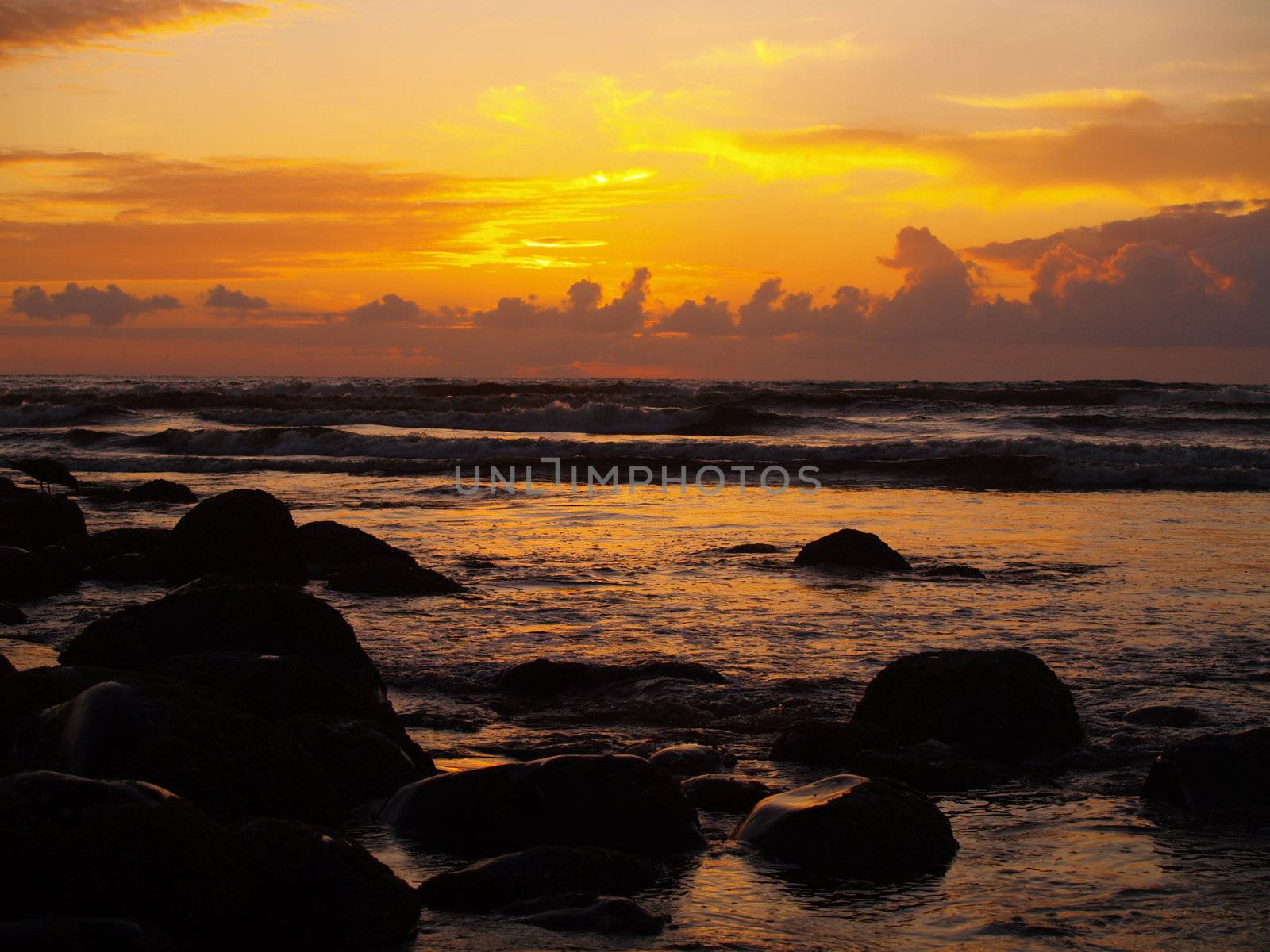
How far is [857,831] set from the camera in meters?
4.95

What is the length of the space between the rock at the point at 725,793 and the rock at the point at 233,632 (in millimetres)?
1864

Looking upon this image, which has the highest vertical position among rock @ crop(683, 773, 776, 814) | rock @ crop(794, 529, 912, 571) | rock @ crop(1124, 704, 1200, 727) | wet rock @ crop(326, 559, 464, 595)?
rock @ crop(794, 529, 912, 571)

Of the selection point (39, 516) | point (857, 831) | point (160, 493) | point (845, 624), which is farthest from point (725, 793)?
point (160, 493)

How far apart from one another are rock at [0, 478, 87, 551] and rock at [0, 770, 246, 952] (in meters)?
10.3

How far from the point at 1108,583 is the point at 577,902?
27.8 ft

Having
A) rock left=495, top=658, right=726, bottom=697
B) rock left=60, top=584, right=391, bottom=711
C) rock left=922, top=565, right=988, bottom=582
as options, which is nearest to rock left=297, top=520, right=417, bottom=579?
rock left=495, top=658, right=726, bottom=697

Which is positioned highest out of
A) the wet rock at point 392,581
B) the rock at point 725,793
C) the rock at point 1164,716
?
the wet rock at point 392,581

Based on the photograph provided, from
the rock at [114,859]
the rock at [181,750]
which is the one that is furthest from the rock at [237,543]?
the rock at [114,859]

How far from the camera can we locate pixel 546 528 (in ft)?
51.8

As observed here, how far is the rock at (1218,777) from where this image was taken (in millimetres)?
5504

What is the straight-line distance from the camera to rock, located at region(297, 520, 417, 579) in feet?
40.8

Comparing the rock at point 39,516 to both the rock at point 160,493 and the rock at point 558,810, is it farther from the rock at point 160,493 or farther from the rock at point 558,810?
the rock at point 558,810

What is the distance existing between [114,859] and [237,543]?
8.73m

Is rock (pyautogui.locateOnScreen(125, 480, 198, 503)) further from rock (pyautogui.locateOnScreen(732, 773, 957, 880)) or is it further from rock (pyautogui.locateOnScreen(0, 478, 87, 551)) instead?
rock (pyautogui.locateOnScreen(732, 773, 957, 880))
